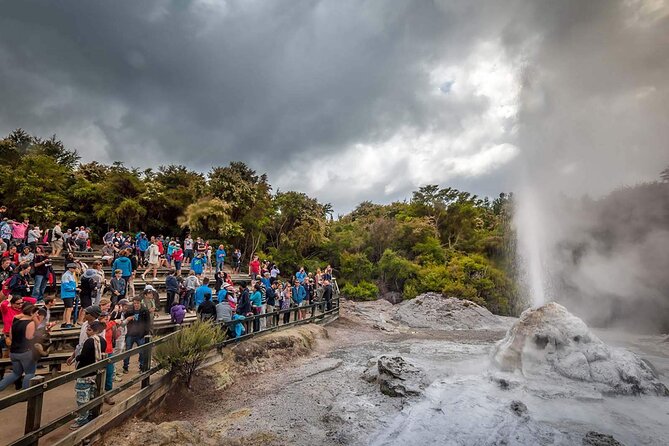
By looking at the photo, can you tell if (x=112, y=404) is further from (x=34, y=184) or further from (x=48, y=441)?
(x=34, y=184)

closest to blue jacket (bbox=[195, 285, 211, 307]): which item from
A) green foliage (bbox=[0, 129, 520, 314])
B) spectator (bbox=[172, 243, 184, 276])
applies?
spectator (bbox=[172, 243, 184, 276])

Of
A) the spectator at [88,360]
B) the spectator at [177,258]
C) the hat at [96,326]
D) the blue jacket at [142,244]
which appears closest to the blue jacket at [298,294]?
the spectator at [177,258]

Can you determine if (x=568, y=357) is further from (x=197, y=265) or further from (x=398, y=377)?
(x=197, y=265)

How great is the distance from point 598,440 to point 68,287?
11.8 metres

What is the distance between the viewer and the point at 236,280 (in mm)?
18188

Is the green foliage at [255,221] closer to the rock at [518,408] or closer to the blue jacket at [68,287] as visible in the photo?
the blue jacket at [68,287]

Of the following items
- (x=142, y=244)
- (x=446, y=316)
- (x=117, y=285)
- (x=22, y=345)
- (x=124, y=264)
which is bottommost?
(x=446, y=316)

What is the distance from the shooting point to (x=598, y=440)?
618 cm

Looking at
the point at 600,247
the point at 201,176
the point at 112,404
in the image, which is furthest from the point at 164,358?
the point at 600,247

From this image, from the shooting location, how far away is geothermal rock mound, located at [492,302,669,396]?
29.6 ft

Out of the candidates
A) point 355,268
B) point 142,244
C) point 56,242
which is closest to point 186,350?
point 56,242

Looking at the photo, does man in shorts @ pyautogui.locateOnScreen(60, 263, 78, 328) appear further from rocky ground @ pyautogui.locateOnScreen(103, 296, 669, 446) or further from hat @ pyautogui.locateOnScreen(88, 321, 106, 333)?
hat @ pyautogui.locateOnScreen(88, 321, 106, 333)

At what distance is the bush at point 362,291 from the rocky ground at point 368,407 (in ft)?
52.6

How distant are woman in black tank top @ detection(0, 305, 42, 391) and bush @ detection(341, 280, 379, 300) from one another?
2415 centimetres
